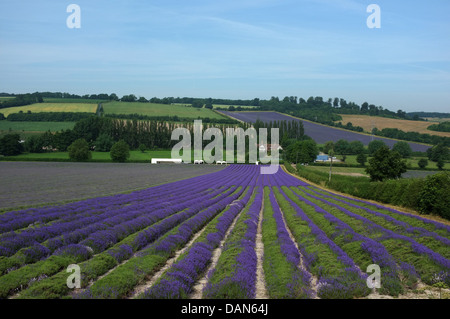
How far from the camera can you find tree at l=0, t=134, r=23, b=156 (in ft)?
314

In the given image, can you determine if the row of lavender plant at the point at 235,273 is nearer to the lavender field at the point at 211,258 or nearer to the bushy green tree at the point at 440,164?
the lavender field at the point at 211,258

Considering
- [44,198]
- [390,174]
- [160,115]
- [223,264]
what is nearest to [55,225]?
[223,264]

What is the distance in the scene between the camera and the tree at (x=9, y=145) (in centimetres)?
9581

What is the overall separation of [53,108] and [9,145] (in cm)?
6720

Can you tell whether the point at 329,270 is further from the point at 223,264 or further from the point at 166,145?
the point at 166,145

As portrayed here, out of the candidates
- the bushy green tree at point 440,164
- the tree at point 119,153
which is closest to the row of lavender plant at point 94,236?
the tree at point 119,153

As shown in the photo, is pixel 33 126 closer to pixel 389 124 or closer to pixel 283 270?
pixel 389 124

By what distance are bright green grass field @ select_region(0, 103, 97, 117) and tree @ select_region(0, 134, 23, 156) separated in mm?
53663

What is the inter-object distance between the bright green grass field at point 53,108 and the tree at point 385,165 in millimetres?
136708

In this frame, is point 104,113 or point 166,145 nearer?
point 166,145

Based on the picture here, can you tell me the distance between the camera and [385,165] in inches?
2120

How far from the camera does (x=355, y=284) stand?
9.68 metres

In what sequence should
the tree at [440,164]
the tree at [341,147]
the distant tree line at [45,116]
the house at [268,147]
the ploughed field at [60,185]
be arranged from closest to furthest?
the ploughed field at [60,185] → the tree at [440,164] → the tree at [341,147] → the house at [268,147] → the distant tree line at [45,116]
